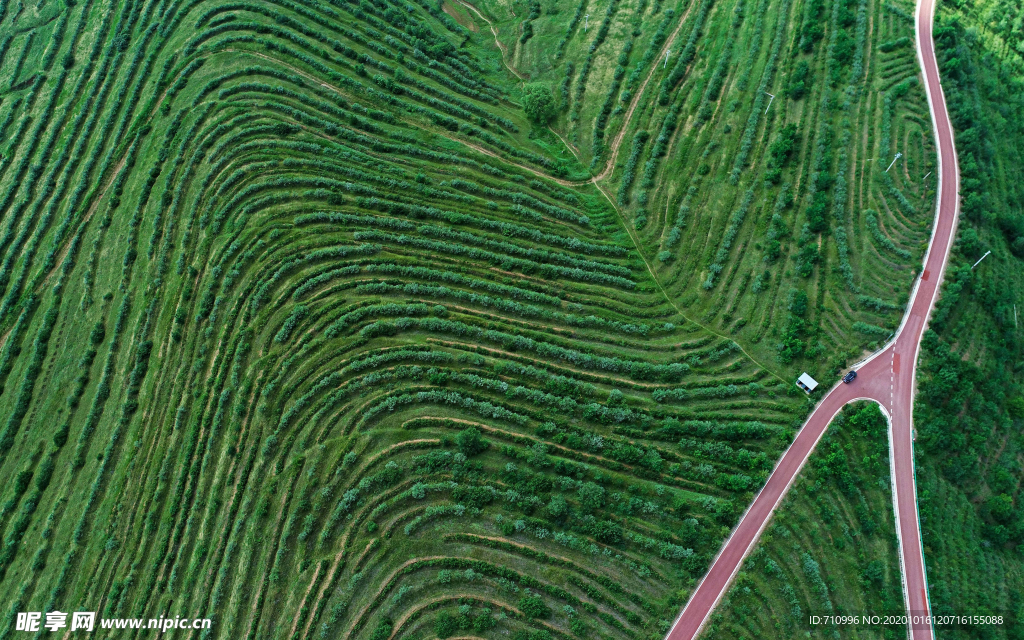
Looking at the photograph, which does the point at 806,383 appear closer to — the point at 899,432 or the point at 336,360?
the point at 899,432

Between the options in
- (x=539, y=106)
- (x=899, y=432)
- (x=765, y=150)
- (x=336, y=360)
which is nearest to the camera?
(x=899, y=432)

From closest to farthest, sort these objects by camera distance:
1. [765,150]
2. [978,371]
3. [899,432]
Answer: [899,432] < [978,371] < [765,150]

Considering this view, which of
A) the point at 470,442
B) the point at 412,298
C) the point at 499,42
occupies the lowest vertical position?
the point at 470,442

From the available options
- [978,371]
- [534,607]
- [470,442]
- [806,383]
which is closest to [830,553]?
[806,383]

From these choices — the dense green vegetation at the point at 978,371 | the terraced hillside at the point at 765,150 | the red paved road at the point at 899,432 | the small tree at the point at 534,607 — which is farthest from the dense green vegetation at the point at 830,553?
the small tree at the point at 534,607

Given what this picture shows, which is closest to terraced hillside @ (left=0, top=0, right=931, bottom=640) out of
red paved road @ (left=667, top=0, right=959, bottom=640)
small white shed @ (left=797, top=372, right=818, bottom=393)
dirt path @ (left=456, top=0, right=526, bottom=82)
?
dirt path @ (left=456, top=0, right=526, bottom=82)

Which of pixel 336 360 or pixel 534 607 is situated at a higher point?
pixel 336 360

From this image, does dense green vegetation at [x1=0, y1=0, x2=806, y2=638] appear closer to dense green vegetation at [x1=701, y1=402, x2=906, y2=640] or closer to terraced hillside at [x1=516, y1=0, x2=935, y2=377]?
dense green vegetation at [x1=701, y1=402, x2=906, y2=640]

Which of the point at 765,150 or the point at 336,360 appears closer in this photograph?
the point at 336,360

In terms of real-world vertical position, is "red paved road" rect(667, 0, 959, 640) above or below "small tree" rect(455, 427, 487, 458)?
below
